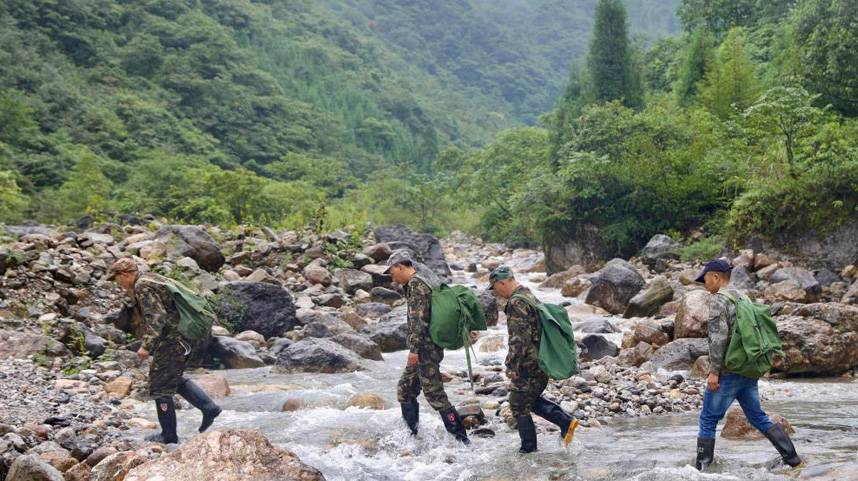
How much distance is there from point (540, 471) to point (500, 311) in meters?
11.6

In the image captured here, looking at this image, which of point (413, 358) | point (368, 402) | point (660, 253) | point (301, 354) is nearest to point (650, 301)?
point (660, 253)

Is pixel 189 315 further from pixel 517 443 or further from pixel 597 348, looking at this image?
pixel 597 348

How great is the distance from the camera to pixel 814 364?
35.7 ft

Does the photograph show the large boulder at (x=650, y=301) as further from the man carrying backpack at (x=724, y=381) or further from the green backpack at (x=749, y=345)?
the green backpack at (x=749, y=345)

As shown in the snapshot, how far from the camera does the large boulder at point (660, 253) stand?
73.9 ft

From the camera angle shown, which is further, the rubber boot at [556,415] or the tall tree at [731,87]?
the tall tree at [731,87]

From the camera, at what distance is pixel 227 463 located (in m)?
5.98

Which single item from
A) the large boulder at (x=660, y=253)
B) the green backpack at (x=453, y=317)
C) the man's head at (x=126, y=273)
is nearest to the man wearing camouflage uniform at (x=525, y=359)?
the green backpack at (x=453, y=317)

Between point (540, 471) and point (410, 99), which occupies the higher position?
point (410, 99)

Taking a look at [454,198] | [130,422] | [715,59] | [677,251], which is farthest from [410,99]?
[130,422]

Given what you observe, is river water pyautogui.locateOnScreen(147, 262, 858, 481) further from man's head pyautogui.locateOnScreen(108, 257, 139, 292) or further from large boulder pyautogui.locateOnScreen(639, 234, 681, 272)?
large boulder pyautogui.locateOnScreen(639, 234, 681, 272)

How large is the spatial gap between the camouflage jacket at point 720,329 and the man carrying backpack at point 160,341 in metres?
4.86

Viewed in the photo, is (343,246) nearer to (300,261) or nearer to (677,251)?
(300,261)

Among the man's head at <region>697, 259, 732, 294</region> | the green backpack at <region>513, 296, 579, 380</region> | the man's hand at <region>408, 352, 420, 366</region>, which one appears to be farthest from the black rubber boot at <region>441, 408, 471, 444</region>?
the man's head at <region>697, 259, 732, 294</region>
